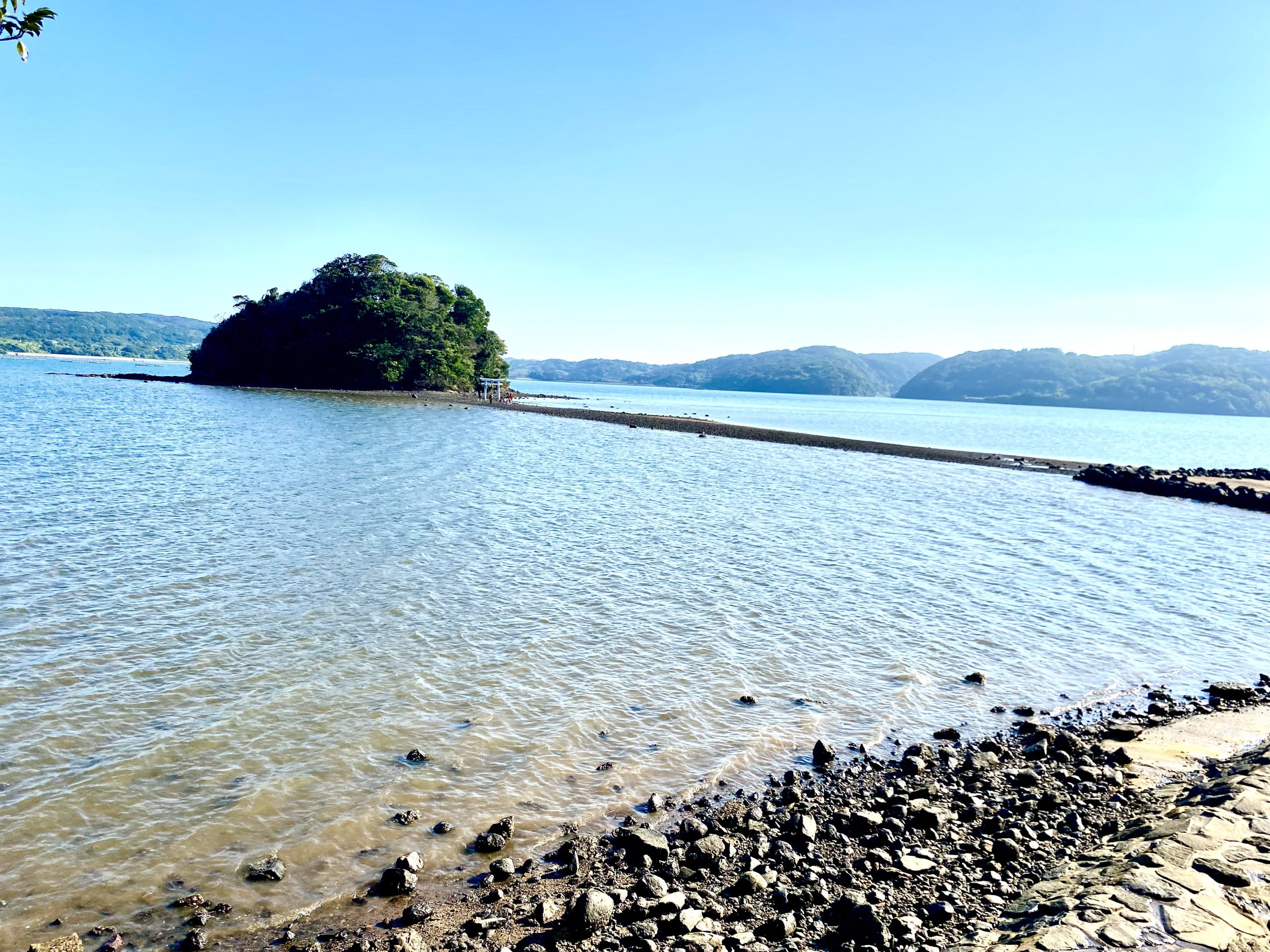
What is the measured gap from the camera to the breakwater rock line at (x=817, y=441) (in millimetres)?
56469

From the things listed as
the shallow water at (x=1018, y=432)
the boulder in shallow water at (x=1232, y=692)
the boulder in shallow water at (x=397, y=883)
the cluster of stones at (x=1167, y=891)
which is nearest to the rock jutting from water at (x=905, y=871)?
the cluster of stones at (x=1167, y=891)

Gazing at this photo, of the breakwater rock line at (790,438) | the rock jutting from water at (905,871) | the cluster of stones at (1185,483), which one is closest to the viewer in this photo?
the rock jutting from water at (905,871)

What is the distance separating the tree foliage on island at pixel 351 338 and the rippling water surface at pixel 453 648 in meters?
96.7

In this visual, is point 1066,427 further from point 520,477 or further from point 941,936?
point 941,936

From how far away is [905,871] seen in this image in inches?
242

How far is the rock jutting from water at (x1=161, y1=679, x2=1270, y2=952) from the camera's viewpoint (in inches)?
202

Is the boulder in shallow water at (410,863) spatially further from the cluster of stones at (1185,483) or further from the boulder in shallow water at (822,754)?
the cluster of stones at (1185,483)

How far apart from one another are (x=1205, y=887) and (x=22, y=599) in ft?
53.2

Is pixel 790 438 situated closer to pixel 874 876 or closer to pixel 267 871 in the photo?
pixel 874 876

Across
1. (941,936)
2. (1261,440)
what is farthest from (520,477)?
(1261,440)

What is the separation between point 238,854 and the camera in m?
6.36

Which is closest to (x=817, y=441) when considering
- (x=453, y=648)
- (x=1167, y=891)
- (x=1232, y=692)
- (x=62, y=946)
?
(x=1232, y=692)

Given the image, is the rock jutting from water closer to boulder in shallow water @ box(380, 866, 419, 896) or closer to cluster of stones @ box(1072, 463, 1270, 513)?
boulder in shallow water @ box(380, 866, 419, 896)

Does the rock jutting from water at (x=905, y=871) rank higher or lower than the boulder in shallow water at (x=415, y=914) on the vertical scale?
higher
